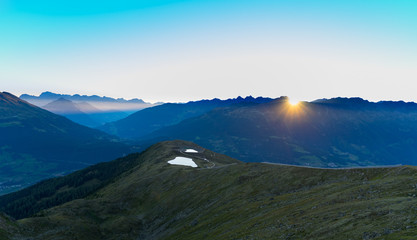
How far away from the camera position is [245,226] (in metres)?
65.2

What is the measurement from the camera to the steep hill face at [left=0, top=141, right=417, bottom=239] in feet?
144

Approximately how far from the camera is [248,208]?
264 feet

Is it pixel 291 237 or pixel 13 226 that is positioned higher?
pixel 291 237

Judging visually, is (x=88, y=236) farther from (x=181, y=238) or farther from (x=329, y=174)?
(x=329, y=174)

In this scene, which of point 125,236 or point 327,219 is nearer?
point 327,219

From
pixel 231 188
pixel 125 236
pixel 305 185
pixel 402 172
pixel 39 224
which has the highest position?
pixel 402 172

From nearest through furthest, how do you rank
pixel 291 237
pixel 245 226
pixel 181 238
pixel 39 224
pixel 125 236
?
pixel 291 237 < pixel 245 226 < pixel 181 238 < pixel 39 224 < pixel 125 236

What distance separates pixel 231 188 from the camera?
352 ft

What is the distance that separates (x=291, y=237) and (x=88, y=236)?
270ft

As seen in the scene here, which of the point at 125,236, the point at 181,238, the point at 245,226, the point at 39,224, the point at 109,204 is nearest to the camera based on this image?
the point at 245,226

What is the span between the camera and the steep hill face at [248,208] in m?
44.0

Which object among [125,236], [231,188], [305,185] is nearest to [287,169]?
[305,185]

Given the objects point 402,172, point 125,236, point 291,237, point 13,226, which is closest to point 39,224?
point 13,226

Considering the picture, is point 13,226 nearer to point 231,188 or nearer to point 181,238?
point 181,238
